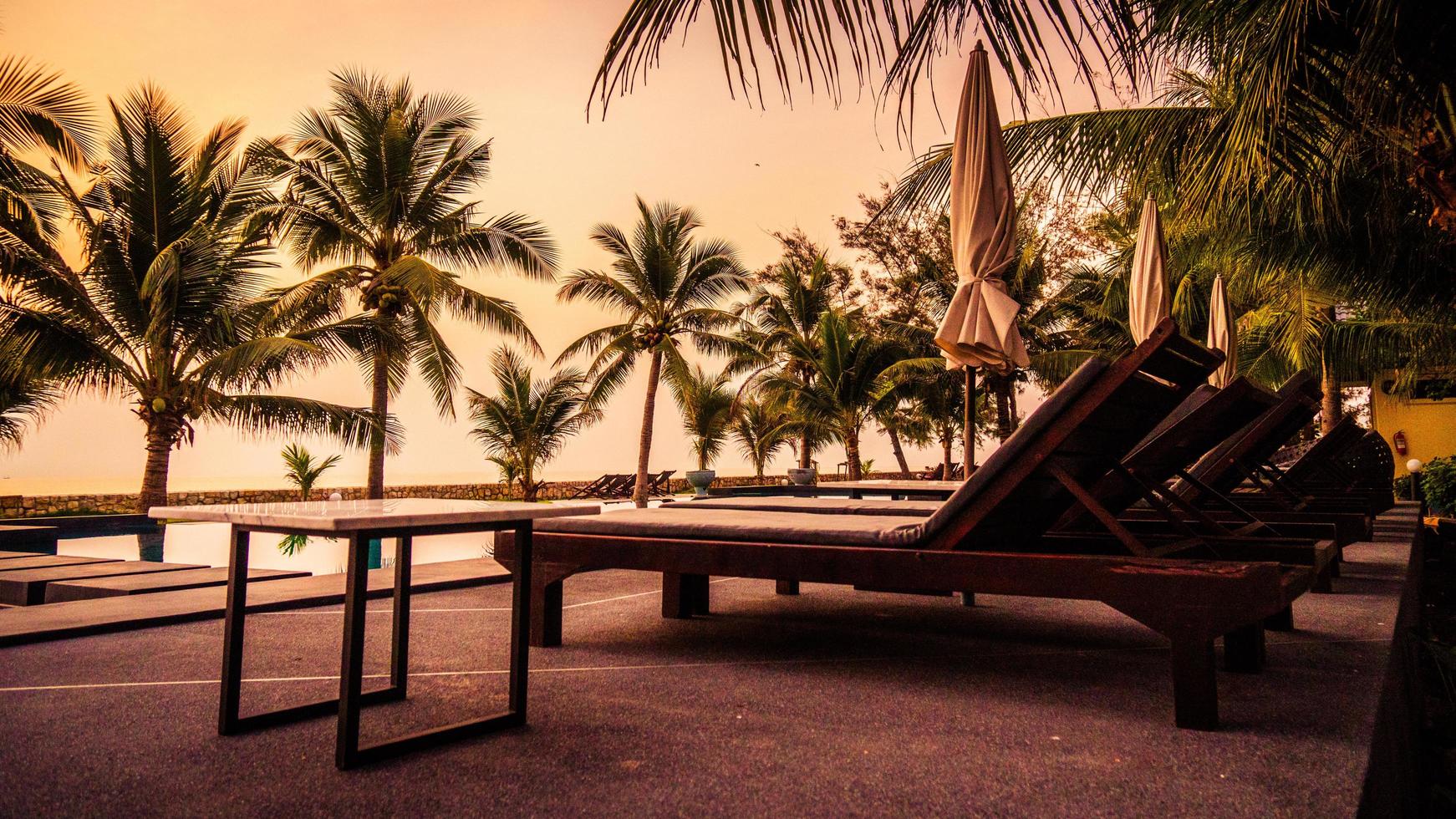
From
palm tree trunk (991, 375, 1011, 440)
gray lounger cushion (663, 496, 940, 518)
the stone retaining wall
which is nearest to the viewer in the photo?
gray lounger cushion (663, 496, 940, 518)

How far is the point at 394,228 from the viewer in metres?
12.6

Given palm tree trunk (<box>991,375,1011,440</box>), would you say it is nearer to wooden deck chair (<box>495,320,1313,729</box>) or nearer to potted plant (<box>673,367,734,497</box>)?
potted plant (<box>673,367,734,497</box>)

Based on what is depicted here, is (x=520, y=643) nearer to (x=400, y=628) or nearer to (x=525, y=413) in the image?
(x=400, y=628)

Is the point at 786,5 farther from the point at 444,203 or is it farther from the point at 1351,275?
the point at 444,203

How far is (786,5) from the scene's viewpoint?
137 cm

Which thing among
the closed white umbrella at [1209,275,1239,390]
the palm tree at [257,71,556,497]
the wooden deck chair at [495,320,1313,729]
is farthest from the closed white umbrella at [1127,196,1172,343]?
the palm tree at [257,71,556,497]

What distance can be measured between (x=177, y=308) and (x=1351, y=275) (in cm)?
1299

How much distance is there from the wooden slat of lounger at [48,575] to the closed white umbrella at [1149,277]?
6.56 m

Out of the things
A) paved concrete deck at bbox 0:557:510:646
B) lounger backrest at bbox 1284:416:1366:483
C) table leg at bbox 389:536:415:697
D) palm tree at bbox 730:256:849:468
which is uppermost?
palm tree at bbox 730:256:849:468

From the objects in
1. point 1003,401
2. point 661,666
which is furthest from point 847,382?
point 661,666

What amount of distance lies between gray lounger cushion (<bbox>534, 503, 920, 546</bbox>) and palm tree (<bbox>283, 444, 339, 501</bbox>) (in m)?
11.4

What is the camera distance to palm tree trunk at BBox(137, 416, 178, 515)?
10352 millimetres

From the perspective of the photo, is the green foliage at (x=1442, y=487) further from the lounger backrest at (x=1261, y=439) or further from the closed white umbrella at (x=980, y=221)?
the closed white umbrella at (x=980, y=221)

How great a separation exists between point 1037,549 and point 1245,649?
65cm
